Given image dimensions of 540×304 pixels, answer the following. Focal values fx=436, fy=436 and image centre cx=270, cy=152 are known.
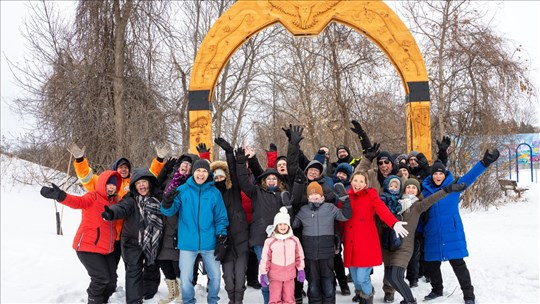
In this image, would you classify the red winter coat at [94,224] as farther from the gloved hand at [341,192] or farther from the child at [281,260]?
the gloved hand at [341,192]

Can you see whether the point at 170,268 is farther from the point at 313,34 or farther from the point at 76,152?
the point at 313,34

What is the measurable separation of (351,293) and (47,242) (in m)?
5.39

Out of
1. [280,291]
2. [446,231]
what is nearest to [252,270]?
[280,291]

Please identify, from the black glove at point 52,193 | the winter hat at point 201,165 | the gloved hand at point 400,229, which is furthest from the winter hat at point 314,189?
the black glove at point 52,193

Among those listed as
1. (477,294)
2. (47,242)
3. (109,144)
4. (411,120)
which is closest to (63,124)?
(109,144)

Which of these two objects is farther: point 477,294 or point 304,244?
point 477,294

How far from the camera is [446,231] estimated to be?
15.4 ft

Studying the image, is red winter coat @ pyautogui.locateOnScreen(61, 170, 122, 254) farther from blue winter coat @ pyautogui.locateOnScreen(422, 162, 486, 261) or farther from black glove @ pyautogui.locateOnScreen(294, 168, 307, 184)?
blue winter coat @ pyautogui.locateOnScreen(422, 162, 486, 261)

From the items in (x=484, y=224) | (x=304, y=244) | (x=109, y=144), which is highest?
(x=109, y=144)

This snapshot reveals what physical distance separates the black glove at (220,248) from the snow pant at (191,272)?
0.11 m

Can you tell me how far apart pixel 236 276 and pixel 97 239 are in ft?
5.01

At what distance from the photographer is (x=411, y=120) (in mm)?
6438

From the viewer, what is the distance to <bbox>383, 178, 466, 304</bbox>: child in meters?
4.51

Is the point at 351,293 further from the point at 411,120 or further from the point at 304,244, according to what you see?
the point at 411,120
